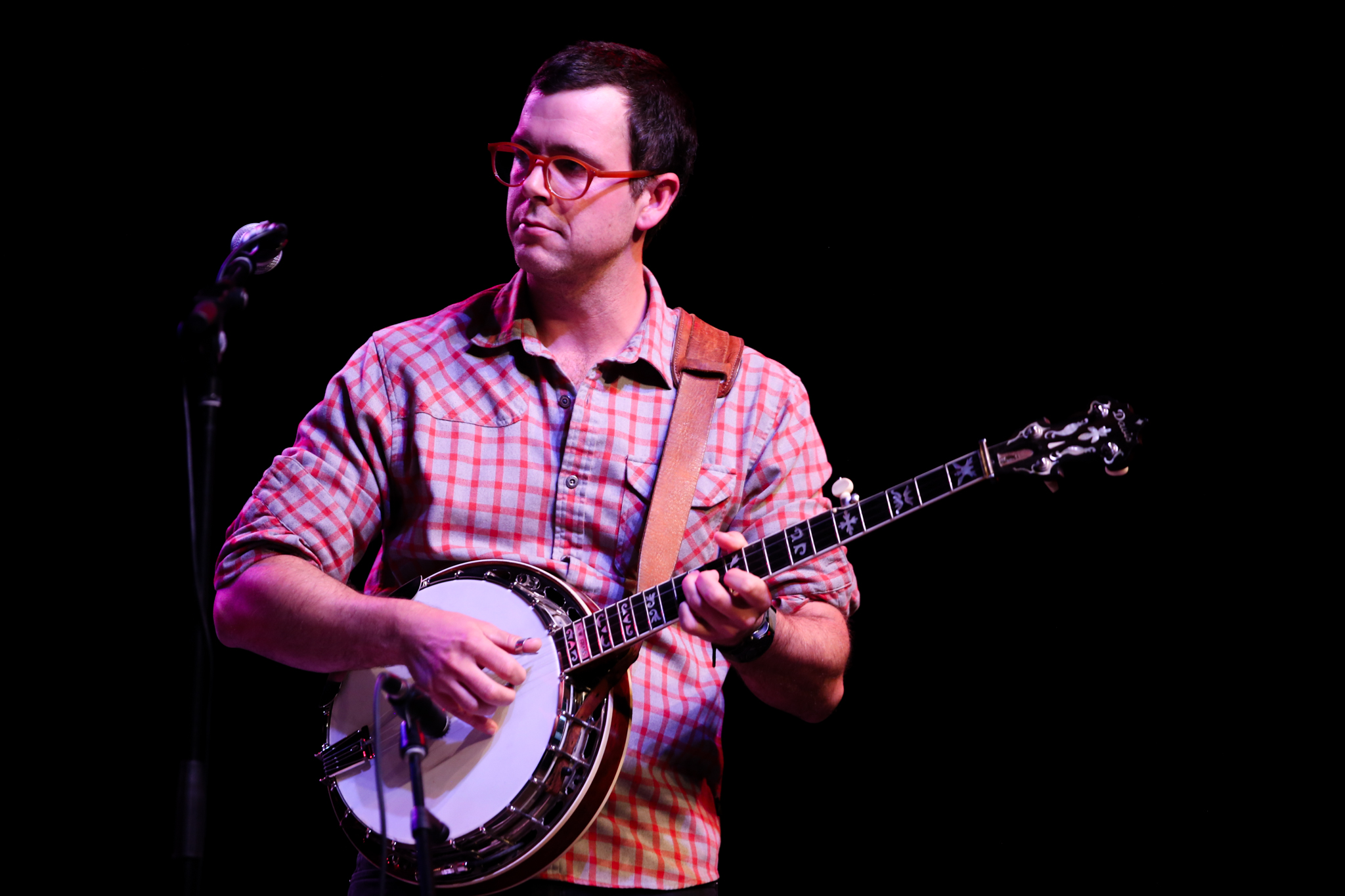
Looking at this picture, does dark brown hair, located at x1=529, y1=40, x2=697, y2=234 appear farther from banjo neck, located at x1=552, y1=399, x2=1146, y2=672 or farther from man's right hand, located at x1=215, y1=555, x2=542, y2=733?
man's right hand, located at x1=215, y1=555, x2=542, y2=733

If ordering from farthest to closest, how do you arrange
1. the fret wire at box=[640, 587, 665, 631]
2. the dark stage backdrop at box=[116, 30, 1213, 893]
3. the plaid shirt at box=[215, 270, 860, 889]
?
the dark stage backdrop at box=[116, 30, 1213, 893] < the plaid shirt at box=[215, 270, 860, 889] < the fret wire at box=[640, 587, 665, 631]

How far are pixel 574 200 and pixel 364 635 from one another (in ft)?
3.82

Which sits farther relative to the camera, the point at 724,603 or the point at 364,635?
the point at 364,635

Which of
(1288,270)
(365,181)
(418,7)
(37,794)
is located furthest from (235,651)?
(1288,270)

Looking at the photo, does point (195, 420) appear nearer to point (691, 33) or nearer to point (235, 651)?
point (235, 651)

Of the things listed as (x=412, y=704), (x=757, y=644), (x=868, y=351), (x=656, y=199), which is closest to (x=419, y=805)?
(x=412, y=704)

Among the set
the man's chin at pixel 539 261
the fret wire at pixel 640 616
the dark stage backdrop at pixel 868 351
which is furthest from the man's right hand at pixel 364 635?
the dark stage backdrop at pixel 868 351

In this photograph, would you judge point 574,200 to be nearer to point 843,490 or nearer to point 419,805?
point 843,490

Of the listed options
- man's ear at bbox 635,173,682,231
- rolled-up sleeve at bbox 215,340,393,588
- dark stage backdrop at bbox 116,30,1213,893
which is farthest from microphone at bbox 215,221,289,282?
dark stage backdrop at bbox 116,30,1213,893

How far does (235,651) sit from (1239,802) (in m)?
3.32

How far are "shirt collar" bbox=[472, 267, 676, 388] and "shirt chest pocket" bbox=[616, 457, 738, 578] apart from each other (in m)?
0.26

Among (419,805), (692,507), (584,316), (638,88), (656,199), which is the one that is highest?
(638,88)

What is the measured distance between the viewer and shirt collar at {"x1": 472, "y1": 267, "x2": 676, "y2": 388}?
273cm

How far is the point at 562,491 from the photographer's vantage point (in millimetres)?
2568
